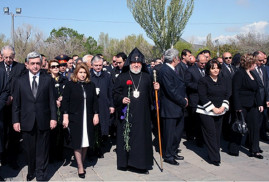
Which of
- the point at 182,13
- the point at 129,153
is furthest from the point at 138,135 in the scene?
the point at 182,13

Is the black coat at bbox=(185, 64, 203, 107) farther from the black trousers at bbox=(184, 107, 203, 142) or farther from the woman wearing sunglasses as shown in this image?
the woman wearing sunglasses

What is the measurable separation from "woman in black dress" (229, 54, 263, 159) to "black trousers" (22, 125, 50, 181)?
374 cm

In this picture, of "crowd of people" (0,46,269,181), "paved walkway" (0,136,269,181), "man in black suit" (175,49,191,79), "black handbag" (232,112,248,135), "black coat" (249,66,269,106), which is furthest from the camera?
"man in black suit" (175,49,191,79)

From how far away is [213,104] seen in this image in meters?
5.30

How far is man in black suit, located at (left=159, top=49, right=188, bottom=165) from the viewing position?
206 inches

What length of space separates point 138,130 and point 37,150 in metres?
1.71

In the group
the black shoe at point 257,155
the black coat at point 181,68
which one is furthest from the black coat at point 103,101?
the black shoe at point 257,155

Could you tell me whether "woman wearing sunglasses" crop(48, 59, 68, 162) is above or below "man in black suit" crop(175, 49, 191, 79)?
below

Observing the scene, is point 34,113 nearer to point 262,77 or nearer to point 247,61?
point 247,61

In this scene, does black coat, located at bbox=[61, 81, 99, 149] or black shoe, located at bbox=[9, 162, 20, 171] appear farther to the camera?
black shoe, located at bbox=[9, 162, 20, 171]

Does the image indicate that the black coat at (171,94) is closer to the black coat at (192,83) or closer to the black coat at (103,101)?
the black coat at (192,83)

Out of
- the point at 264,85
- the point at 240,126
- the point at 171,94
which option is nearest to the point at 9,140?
the point at 171,94

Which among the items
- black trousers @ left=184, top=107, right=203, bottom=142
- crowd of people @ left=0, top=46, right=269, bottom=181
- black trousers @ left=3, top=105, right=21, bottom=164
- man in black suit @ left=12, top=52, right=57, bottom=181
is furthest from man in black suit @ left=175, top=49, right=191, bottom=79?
black trousers @ left=3, top=105, right=21, bottom=164

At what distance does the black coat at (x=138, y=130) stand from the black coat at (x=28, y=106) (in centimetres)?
127
